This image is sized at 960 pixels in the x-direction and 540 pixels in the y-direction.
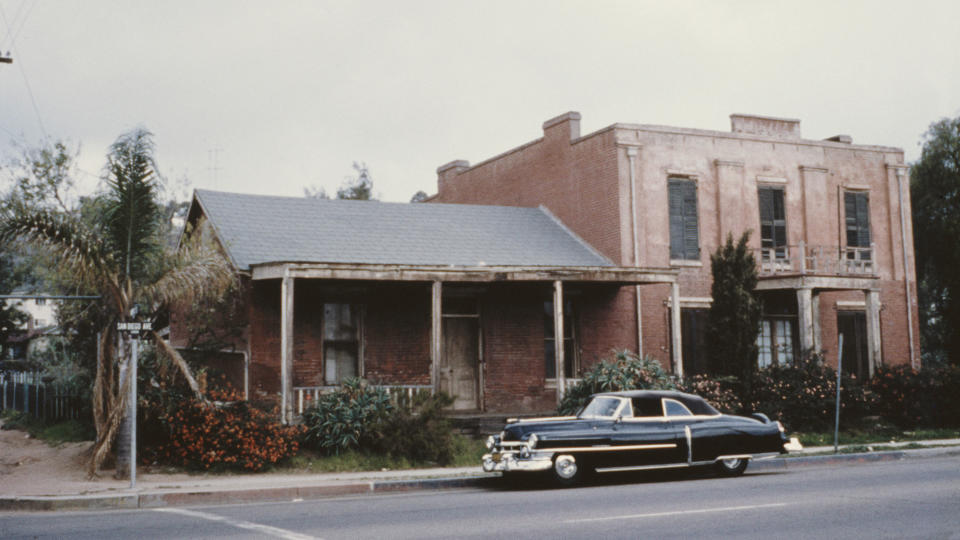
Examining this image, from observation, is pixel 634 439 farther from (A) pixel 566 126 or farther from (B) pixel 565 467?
(A) pixel 566 126

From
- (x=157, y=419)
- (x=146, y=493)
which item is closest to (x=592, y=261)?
(x=157, y=419)

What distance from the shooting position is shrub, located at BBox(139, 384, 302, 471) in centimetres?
1602

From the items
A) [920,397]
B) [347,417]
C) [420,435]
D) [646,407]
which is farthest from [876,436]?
[347,417]

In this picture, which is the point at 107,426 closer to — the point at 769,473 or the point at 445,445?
the point at 445,445

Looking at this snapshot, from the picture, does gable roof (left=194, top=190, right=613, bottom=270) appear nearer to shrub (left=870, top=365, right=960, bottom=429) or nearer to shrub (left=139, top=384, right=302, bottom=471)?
shrub (left=139, top=384, right=302, bottom=471)

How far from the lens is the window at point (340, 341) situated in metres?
20.8

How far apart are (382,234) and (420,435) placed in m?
6.79

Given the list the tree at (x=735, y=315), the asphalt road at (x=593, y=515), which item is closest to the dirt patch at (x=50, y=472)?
the asphalt road at (x=593, y=515)

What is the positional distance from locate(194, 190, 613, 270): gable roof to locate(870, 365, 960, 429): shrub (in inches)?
289

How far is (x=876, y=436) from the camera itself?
21766 millimetres

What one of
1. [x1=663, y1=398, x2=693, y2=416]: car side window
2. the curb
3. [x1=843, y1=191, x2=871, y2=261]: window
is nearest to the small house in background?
the curb

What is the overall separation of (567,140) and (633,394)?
12792 mm

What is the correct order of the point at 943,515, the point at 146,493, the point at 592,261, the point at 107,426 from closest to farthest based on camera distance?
the point at 943,515
the point at 146,493
the point at 107,426
the point at 592,261

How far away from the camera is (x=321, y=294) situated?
Answer: 20703 millimetres
